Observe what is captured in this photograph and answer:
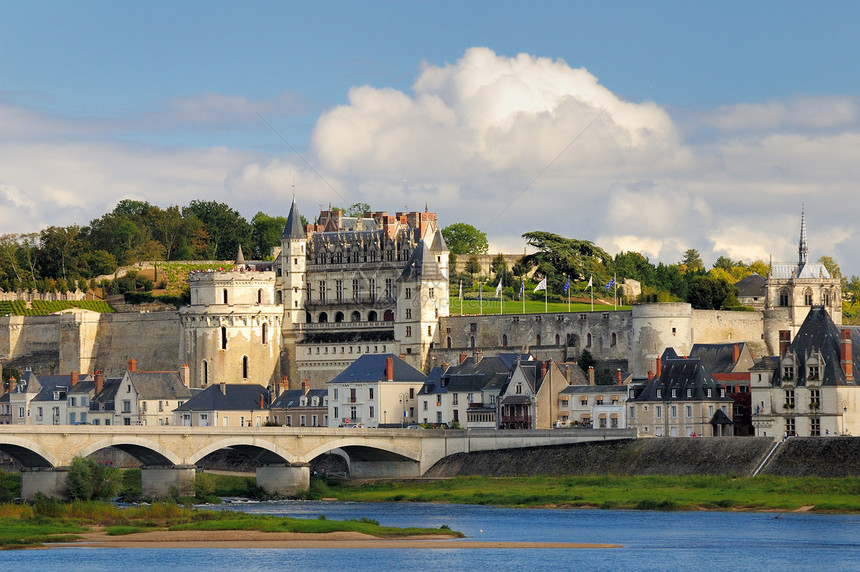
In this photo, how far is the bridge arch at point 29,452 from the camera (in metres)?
78.2

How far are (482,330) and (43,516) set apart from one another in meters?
45.0

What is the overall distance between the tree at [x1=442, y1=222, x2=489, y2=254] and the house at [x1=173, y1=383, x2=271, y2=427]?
57819mm

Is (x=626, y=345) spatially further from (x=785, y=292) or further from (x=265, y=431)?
(x=265, y=431)

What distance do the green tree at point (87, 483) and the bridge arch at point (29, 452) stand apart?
1019mm

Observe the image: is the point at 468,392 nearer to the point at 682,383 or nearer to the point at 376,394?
the point at 376,394

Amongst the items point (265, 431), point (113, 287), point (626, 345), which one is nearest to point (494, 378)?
point (626, 345)

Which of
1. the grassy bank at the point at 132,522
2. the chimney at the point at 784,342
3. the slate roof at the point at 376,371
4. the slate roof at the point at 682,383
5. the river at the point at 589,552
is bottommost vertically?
the river at the point at 589,552

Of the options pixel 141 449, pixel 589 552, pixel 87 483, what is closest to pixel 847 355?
pixel 589 552

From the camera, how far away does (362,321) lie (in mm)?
116938

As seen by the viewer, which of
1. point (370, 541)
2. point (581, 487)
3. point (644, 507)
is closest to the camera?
point (370, 541)

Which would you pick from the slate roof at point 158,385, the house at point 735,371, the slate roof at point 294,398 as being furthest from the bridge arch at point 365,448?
the slate roof at point 158,385

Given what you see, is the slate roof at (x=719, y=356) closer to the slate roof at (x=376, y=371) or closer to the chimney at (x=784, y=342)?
the chimney at (x=784, y=342)

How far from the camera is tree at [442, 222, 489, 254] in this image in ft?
532

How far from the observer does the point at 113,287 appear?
140 m
